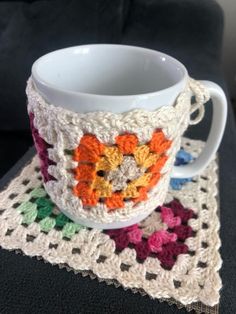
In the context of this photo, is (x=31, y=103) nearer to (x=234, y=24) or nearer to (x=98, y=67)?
(x=98, y=67)

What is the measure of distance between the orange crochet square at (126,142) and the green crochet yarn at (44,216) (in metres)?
0.13

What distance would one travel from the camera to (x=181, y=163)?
0.50 meters

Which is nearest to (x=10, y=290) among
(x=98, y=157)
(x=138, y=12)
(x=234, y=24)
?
(x=98, y=157)

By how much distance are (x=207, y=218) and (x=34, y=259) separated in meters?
0.21

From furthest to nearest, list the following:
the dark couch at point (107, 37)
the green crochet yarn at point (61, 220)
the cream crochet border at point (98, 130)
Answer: the dark couch at point (107, 37) → the green crochet yarn at point (61, 220) → the cream crochet border at point (98, 130)

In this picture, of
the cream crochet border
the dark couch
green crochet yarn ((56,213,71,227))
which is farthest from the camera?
the dark couch

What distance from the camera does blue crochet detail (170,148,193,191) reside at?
470 mm

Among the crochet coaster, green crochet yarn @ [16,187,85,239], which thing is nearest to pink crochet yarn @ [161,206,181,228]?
the crochet coaster

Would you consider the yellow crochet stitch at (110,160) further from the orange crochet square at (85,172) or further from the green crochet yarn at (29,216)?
the green crochet yarn at (29,216)

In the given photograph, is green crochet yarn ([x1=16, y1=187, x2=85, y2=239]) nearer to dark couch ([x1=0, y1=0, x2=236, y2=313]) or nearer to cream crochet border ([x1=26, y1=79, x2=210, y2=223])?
cream crochet border ([x1=26, y1=79, x2=210, y2=223])

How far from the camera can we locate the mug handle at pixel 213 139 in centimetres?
40

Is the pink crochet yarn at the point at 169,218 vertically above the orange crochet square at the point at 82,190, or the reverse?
the orange crochet square at the point at 82,190

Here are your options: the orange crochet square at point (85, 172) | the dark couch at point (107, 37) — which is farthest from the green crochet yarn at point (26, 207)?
the dark couch at point (107, 37)

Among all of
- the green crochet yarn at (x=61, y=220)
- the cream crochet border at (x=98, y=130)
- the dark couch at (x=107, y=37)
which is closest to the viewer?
the cream crochet border at (x=98, y=130)
